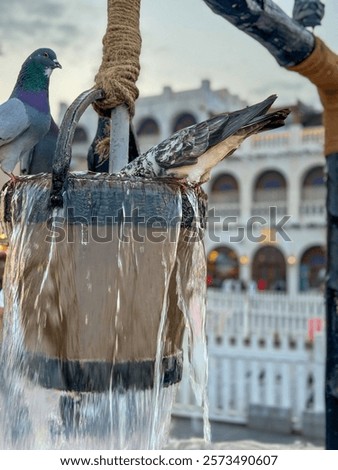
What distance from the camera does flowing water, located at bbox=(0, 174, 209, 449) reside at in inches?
22.9

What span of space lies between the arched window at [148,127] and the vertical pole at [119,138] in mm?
10527

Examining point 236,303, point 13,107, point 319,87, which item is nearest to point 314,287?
point 236,303

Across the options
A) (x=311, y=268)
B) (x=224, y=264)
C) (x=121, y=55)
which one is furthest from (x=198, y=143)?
(x=224, y=264)

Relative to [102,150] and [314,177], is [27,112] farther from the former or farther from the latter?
[314,177]

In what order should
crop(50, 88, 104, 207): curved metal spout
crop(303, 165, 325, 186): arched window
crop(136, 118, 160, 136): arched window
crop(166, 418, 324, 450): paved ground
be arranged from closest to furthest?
crop(50, 88, 104, 207): curved metal spout < crop(166, 418, 324, 450): paved ground < crop(303, 165, 325, 186): arched window < crop(136, 118, 160, 136): arched window

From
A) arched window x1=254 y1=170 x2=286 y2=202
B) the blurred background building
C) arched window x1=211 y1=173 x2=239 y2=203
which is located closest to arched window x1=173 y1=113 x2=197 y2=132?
the blurred background building

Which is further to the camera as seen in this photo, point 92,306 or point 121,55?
point 121,55

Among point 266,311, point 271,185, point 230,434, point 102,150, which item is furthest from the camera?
point 271,185

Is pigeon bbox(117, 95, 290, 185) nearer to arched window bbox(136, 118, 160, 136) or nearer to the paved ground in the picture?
the paved ground

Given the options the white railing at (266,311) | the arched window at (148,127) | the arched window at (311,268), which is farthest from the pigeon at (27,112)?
the arched window at (148,127)

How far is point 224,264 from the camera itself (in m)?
11.3

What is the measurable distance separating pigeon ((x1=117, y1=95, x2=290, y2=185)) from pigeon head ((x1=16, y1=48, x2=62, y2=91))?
22 cm

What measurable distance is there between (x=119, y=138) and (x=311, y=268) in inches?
405

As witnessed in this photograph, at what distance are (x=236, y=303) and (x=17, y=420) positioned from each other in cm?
555
